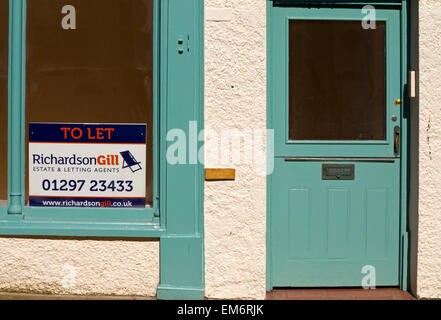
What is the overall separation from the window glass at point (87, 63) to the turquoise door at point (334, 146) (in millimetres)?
1223

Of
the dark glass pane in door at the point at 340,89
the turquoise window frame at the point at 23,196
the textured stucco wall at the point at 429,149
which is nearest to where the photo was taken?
the textured stucco wall at the point at 429,149

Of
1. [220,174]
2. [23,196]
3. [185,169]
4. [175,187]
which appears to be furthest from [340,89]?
[23,196]

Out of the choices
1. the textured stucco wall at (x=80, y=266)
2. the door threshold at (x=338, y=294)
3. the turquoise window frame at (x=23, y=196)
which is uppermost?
the turquoise window frame at (x=23, y=196)

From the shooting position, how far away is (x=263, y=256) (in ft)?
14.3

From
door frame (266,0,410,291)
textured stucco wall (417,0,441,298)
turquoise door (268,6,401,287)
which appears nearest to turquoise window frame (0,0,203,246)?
door frame (266,0,410,291)

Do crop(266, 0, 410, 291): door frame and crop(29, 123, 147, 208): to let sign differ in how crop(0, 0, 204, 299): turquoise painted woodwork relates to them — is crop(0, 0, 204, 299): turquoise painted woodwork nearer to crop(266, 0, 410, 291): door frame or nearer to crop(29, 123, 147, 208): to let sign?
crop(29, 123, 147, 208): to let sign

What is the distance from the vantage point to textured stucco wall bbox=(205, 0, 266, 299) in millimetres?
4328

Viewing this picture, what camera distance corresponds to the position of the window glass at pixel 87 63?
461cm

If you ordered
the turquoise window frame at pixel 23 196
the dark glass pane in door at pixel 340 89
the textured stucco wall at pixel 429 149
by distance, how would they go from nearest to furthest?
the textured stucco wall at pixel 429 149, the turquoise window frame at pixel 23 196, the dark glass pane in door at pixel 340 89

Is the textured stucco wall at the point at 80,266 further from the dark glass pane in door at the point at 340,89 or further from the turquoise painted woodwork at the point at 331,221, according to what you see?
the dark glass pane in door at the point at 340,89

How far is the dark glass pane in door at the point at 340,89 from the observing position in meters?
4.55

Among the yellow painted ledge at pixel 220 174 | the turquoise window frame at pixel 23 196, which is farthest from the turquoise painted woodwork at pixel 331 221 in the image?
the turquoise window frame at pixel 23 196

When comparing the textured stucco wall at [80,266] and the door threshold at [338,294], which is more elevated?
the textured stucco wall at [80,266]

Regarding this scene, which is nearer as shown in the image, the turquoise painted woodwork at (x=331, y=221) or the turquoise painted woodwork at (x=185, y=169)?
the turquoise painted woodwork at (x=185, y=169)
